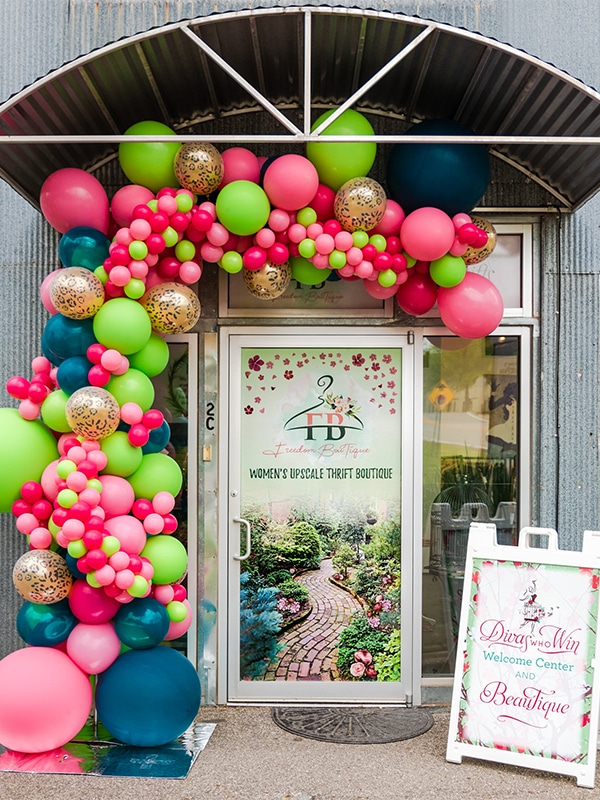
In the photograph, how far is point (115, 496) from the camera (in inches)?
151

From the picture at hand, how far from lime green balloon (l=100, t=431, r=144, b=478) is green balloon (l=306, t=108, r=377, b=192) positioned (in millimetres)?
1709

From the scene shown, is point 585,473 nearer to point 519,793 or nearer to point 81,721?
point 519,793

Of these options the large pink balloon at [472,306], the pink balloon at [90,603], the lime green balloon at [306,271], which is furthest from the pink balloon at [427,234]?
the pink balloon at [90,603]

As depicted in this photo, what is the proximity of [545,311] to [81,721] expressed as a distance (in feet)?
11.2

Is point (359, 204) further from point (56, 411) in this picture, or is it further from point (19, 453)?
point (19, 453)

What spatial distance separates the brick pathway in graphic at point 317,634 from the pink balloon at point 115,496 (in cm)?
132

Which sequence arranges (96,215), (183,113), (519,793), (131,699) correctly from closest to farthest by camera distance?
(519,793) < (131,699) < (96,215) < (183,113)

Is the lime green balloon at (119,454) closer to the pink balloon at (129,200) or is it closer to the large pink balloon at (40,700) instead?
the large pink balloon at (40,700)

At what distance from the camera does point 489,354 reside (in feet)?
15.6

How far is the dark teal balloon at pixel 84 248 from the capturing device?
4.02 metres

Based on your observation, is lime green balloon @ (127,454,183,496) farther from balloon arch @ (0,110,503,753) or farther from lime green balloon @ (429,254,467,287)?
lime green balloon @ (429,254,467,287)

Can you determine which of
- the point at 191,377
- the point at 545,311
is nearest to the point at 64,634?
the point at 191,377

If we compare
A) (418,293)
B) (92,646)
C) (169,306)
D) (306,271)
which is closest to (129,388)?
(169,306)

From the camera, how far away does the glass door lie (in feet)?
15.4
